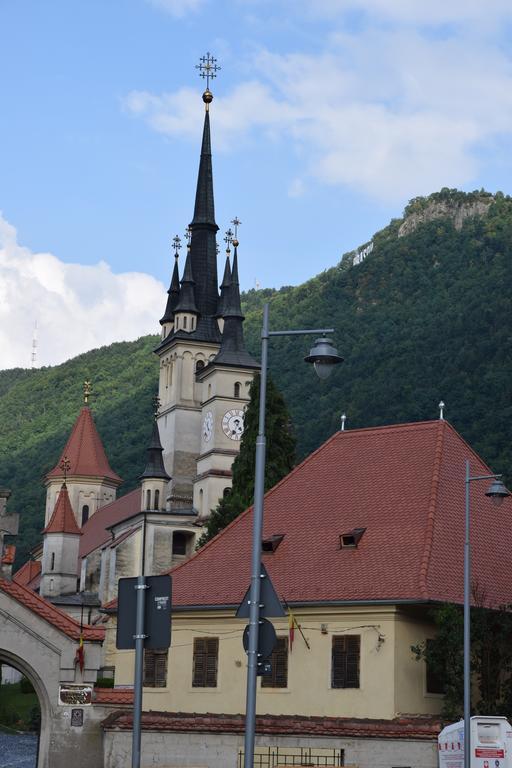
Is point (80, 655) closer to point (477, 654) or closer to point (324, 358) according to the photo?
point (477, 654)

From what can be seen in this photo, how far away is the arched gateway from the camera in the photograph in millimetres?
26641

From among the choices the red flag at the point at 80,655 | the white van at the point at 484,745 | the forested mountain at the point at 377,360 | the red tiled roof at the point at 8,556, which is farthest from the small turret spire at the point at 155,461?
the white van at the point at 484,745

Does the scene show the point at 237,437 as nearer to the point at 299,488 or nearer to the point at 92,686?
the point at 299,488

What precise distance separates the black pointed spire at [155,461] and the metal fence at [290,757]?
200 feet

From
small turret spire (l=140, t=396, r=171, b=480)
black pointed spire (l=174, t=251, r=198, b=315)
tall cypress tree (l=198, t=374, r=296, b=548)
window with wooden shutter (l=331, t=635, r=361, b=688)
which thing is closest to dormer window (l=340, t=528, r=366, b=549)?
window with wooden shutter (l=331, t=635, r=361, b=688)

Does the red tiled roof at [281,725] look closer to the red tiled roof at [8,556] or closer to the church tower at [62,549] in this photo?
the red tiled roof at [8,556]

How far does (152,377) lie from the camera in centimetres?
14738

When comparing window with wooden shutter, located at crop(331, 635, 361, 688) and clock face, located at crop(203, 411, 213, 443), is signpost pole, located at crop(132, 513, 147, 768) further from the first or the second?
clock face, located at crop(203, 411, 213, 443)

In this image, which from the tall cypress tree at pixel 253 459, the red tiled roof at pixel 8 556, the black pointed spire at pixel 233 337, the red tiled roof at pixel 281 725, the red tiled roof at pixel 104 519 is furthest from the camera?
the red tiled roof at pixel 104 519

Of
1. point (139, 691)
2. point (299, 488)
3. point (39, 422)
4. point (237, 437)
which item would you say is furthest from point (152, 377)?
point (139, 691)

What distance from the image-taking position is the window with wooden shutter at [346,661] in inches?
1262

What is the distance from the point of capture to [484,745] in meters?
25.2

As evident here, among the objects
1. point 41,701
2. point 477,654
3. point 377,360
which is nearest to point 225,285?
point 377,360

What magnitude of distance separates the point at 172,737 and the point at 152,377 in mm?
122115
